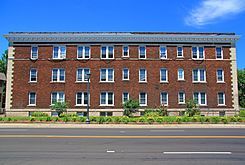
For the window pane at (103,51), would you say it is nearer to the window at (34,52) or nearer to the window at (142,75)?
the window at (142,75)

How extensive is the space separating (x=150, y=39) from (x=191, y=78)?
8.40 meters

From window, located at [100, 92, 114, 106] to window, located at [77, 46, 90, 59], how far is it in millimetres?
6074

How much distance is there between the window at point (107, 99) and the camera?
32531 mm

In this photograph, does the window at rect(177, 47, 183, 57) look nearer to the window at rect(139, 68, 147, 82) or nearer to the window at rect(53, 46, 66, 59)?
the window at rect(139, 68, 147, 82)


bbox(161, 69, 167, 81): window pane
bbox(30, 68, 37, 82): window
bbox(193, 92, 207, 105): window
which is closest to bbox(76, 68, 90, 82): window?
bbox(30, 68, 37, 82): window

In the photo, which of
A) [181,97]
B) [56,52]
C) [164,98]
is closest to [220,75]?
[181,97]

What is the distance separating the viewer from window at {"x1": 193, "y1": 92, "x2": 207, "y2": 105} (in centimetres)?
3284

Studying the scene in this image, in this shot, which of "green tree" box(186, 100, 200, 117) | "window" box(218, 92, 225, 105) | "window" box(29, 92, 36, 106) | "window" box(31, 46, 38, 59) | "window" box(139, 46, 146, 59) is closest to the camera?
"green tree" box(186, 100, 200, 117)

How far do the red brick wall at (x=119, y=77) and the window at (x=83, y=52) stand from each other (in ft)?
2.00

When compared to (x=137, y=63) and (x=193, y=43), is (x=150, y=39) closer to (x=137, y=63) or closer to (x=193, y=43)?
(x=137, y=63)

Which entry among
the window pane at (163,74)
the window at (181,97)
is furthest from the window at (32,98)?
the window at (181,97)

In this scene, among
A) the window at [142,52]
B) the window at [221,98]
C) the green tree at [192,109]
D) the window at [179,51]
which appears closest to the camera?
the green tree at [192,109]

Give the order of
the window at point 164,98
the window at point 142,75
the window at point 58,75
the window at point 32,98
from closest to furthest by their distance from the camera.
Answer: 1. the window at point 32,98
2. the window at point 164,98
3. the window at point 58,75
4. the window at point 142,75

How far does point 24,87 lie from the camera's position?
1288 inches
